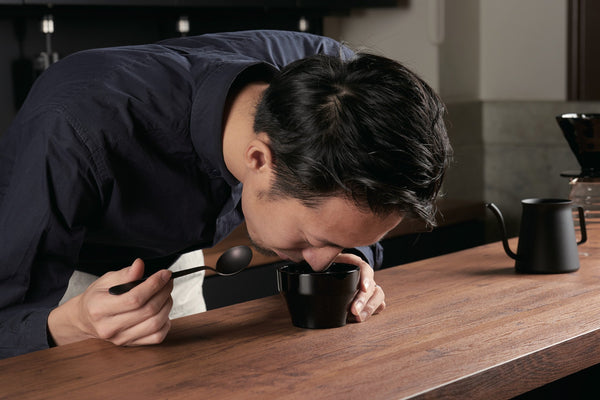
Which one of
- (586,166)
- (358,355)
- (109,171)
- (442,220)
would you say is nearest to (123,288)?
(109,171)

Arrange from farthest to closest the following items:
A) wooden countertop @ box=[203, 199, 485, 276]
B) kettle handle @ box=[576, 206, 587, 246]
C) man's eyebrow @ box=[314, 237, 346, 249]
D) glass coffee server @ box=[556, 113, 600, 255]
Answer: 1. wooden countertop @ box=[203, 199, 485, 276]
2. glass coffee server @ box=[556, 113, 600, 255]
3. kettle handle @ box=[576, 206, 587, 246]
4. man's eyebrow @ box=[314, 237, 346, 249]

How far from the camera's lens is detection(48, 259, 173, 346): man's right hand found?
1.25 m

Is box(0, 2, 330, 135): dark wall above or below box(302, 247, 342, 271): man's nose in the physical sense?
above

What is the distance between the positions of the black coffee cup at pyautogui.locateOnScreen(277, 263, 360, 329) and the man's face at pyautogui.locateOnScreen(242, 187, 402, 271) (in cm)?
4

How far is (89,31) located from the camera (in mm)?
3230

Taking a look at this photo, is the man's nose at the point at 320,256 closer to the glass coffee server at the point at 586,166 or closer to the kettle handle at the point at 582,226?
the kettle handle at the point at 582,226

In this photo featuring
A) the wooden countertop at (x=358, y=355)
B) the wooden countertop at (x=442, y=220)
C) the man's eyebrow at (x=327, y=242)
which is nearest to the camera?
the wooden countertop at (x=358, y=355)

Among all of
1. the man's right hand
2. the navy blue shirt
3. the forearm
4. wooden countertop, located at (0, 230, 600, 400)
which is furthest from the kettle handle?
the forearm

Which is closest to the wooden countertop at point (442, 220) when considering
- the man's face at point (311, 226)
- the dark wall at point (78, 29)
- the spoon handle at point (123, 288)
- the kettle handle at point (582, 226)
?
the dark wall at point (78, 29)

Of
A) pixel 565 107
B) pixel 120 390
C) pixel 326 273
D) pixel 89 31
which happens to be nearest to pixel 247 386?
pixel 120 390

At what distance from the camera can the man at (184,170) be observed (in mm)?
1249

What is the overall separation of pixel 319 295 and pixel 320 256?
0.22ft

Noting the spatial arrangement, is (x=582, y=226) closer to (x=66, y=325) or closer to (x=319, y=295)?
(x=319, y=295)

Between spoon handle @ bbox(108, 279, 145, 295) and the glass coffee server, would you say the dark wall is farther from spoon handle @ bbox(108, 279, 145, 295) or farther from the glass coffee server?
spoon handle @ bbox(108, 279, 145, 295)
